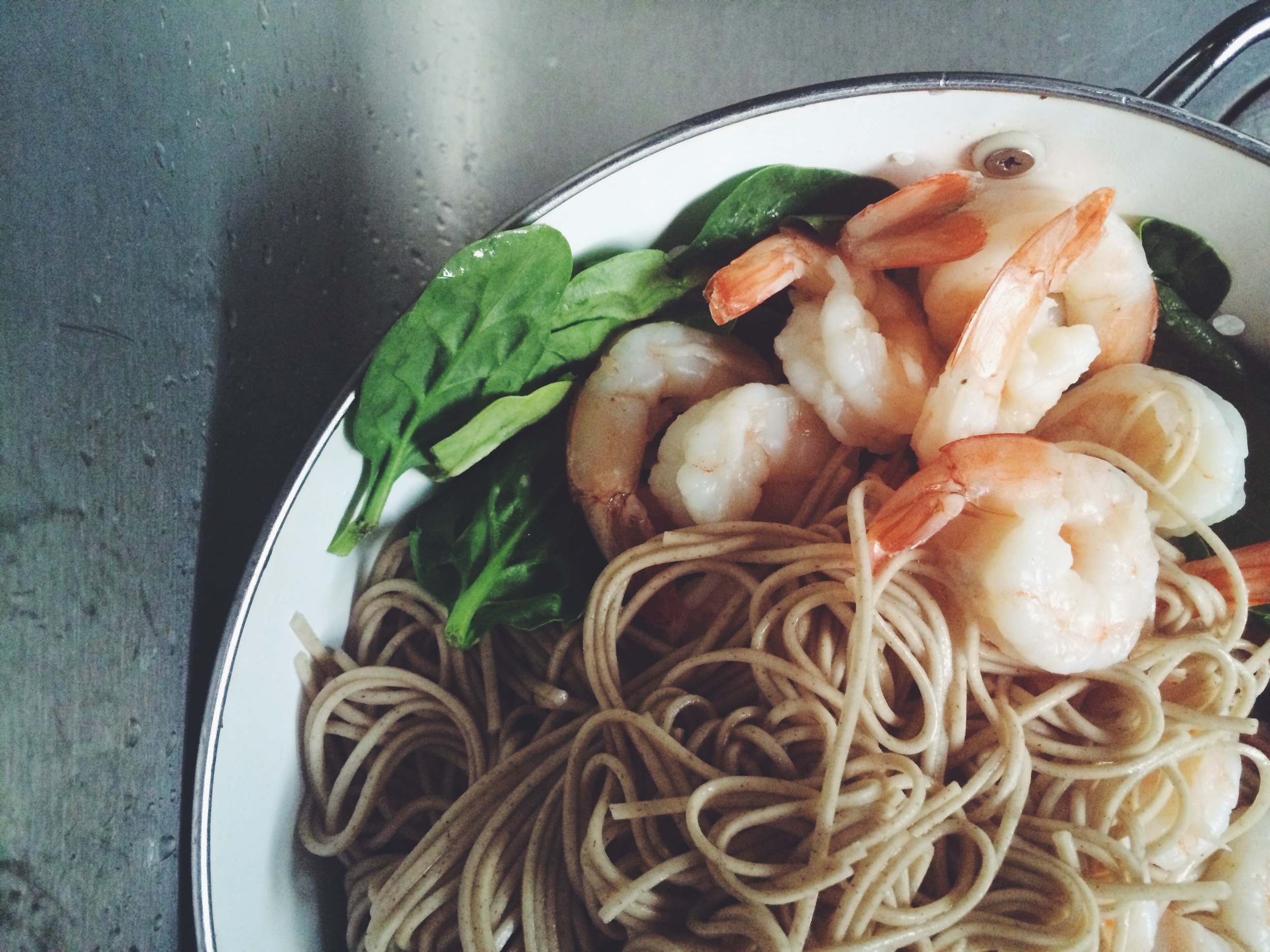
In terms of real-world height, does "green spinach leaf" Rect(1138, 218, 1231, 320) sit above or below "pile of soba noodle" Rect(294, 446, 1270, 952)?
above

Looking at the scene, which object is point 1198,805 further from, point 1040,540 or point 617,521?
point 617,521

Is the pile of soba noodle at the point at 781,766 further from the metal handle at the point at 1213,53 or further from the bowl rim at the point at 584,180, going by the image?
the metal handle at the point at 1213,53

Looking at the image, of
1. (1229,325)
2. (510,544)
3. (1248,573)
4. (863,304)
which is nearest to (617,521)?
(510,544)

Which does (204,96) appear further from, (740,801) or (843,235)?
(740,801)

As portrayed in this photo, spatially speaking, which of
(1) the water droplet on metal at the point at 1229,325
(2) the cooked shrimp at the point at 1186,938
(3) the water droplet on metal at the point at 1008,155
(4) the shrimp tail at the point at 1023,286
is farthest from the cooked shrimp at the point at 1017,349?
(2) the cooked shrimp at the point at 1186,938

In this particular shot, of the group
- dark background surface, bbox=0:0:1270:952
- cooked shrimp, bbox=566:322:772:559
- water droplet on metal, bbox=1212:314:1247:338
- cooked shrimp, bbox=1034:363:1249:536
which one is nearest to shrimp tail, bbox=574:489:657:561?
cooked shrimp, bbox=566:322:772:559

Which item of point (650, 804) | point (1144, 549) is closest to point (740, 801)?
point (650, 804)

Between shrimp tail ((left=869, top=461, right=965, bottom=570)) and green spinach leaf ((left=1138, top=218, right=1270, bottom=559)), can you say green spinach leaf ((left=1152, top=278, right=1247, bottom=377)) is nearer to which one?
green spinach leaf ((left=1138, top=218, right=1270, bottom=559))
